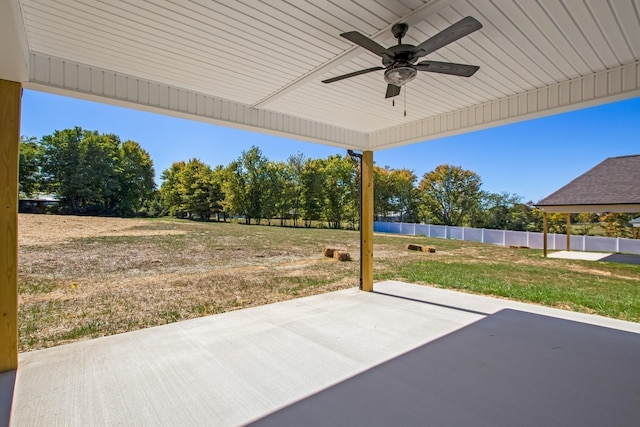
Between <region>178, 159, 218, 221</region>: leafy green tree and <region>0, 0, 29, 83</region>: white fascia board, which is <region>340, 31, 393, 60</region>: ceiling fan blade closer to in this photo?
<region>0, 0, 29, 83</region>: white fascia board

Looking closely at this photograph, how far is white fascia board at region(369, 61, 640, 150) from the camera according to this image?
102 inches

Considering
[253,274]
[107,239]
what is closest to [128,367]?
[253,274]

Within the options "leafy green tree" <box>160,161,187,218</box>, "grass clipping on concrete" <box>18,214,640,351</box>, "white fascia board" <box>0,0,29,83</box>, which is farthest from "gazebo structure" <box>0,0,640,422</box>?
"leafy green tree" <box>160,161,187,218</box>

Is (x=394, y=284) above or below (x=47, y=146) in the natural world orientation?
below

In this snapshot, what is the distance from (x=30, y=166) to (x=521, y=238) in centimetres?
1803

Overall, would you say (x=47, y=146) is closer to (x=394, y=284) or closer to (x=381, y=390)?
(x=394, y=284)

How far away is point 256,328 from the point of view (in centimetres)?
313

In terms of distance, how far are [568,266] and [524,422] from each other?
858 centimetres

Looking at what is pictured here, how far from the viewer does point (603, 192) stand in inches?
376

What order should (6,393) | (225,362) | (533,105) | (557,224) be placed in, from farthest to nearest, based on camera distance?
1. (557,224)
2. (533,105)
3. (225,362)
4. (6,393)

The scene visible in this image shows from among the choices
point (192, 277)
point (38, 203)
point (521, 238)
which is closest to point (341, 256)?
point (192, 277)

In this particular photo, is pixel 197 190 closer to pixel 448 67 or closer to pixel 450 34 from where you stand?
pixel 448 67

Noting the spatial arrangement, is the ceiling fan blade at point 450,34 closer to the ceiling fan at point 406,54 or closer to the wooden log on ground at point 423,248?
the ceiling fan at point 406,54

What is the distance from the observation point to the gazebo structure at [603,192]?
8.81 meters
